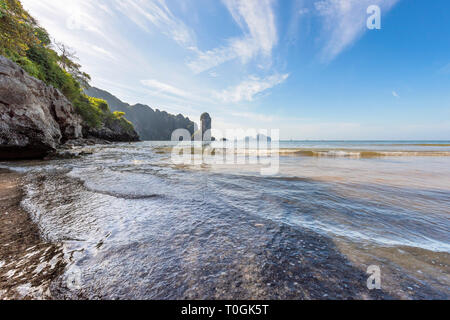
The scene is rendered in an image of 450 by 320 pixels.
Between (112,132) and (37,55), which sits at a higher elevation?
(37,55)

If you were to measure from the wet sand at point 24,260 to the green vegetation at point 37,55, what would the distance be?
14322 mm

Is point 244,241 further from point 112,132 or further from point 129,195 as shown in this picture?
point 112,132

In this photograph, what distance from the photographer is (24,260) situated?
1543 mm

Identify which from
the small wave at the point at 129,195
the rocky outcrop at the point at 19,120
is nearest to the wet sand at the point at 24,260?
the small wave at the point at 129,195

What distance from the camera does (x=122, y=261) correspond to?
1.59m

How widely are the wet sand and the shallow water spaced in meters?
0.10

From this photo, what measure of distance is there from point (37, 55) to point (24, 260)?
2881 cm

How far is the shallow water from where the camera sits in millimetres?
1297

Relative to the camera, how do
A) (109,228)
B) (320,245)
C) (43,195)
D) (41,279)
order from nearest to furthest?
1. (41,279)
2. (320,245)
3. (109,228)
4. (43,195)

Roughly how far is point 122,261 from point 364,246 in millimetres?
2657
